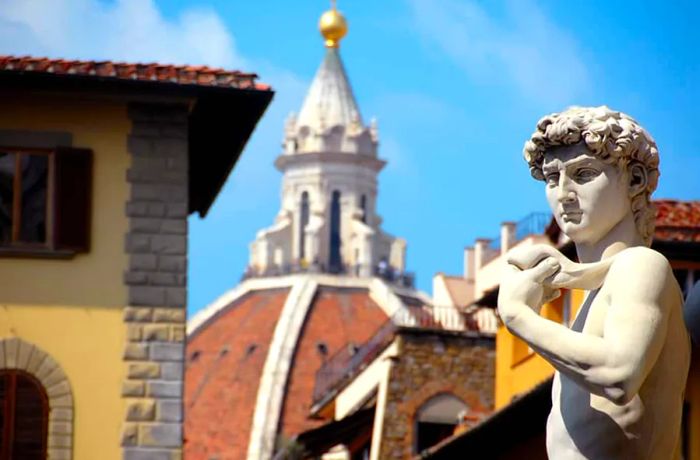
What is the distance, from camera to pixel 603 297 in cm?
599

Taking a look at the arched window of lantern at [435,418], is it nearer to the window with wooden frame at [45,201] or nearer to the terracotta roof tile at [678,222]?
the terracotta roof tile at [678,222]

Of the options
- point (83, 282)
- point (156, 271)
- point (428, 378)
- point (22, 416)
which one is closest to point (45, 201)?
point (83, 282)

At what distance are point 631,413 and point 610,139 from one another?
729 mm

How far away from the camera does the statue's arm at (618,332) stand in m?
5.73

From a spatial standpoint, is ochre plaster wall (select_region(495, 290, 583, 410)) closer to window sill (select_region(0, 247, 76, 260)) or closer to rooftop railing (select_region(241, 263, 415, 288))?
window sill (select_region(0, 247, 76, 260))

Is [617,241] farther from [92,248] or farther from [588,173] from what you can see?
[92,248]

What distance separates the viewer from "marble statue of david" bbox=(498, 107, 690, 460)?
228 inches

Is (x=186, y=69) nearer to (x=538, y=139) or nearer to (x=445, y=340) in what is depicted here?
(x=538, y=139)

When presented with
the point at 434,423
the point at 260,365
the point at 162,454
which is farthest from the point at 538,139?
the point at 260,365

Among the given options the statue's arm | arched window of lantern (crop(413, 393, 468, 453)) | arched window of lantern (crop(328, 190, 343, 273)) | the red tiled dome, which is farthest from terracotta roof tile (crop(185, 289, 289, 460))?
the statue's arm

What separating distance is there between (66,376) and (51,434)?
64cm

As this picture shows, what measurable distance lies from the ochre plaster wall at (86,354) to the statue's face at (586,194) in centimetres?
1747

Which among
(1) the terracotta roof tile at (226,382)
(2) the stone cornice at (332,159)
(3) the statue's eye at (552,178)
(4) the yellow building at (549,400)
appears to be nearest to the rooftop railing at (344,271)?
(1) the terracotta roof tile at (226,382)

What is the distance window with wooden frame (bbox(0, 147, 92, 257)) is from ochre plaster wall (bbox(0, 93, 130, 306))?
0.13m
